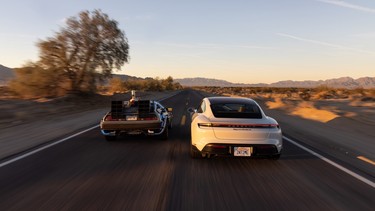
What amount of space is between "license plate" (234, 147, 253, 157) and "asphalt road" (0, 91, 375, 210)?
0.30 meters

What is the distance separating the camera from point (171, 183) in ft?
19.8

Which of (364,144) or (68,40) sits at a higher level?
(68,40)

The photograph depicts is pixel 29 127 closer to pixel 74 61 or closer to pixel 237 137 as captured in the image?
pixel 237 137

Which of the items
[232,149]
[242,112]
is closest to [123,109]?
[242,112]

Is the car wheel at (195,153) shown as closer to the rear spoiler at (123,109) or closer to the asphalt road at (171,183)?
the asphalt road at (171,183)

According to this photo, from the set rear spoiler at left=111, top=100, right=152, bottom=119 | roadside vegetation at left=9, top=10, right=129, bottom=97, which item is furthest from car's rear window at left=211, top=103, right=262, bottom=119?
roadside vegetation at left=9, top=10, right=129, bottom=97

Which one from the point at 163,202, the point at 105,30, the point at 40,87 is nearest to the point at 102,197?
the point at 163,202

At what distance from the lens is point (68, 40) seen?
28453 millimetres

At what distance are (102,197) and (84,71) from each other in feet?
84.3

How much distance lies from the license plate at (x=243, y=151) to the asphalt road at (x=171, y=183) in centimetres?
30

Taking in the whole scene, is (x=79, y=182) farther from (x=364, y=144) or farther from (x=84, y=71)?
(x=84, y=71)

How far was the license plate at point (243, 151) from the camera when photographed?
7.33 metres

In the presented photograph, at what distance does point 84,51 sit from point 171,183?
25449 mm

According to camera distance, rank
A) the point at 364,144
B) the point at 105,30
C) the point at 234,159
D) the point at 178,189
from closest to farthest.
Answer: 1. the point at 178,189
2. the point at 234,159
3. the point at 364,144
4. the point at 105,30
